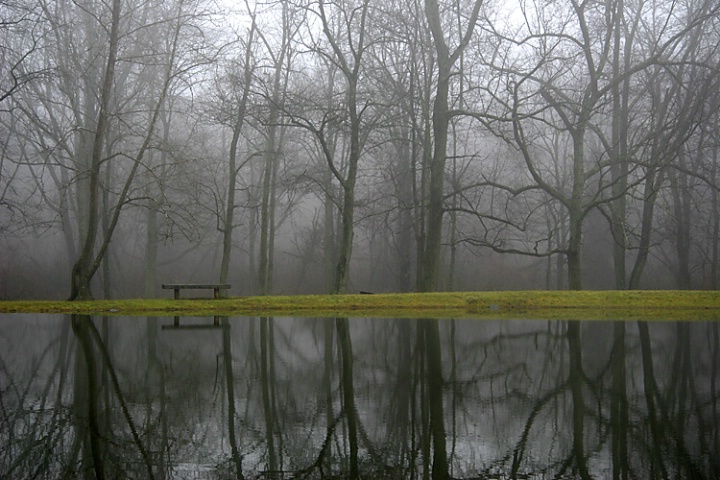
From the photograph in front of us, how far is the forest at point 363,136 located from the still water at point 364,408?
39.4ft

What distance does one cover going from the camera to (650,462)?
15.5ft

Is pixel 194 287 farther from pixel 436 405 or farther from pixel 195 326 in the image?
pixel 436 405

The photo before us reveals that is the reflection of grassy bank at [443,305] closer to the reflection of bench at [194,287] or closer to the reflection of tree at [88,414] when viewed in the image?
the reflection of bench at [194,287]

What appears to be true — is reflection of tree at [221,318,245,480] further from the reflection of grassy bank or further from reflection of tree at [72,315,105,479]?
the reflection of grassy bank

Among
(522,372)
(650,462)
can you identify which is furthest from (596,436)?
(522,372)

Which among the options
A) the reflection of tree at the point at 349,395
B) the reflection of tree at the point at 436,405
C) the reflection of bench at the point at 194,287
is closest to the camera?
the reflection of tree at the point at 436,405

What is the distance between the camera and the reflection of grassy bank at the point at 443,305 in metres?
19.5

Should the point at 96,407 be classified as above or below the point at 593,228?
below

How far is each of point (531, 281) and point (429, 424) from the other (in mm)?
40189

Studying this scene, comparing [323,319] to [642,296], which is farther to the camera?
[642,296]

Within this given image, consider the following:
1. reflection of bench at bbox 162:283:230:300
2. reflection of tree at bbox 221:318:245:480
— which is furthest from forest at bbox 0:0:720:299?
reflection of tree at bbox 221:318:245:480

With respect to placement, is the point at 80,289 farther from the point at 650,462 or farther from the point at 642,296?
the point at 650,462

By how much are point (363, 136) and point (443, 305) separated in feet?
27.8

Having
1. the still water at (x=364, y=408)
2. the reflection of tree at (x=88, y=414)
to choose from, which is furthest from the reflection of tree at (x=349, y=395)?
the reflection of tree at (x=88, y=414)
